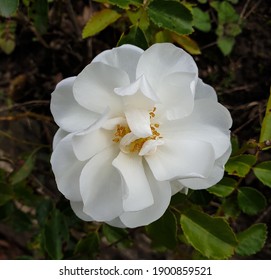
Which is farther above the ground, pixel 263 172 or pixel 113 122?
pixel 113 122

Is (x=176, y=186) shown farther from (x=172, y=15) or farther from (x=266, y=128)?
(x=172, y=15)

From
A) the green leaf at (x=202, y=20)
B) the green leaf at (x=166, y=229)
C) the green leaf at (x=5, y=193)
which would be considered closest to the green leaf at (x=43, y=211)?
the green leaf at (x=5, y=193)

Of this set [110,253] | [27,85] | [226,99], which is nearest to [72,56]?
[27,85]

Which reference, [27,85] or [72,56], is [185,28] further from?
[27,85]

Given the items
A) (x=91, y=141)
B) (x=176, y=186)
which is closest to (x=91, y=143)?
(x=91, y=141)

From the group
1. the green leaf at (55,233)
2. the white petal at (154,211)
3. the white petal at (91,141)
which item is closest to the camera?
the white petal at (91,141)

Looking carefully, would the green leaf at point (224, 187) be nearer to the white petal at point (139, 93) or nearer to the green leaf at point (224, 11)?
the white petal at point (139, 93)
